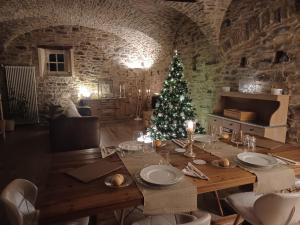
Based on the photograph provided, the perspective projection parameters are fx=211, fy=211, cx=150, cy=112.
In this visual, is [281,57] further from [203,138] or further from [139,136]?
[139,136]

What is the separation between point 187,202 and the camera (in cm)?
117

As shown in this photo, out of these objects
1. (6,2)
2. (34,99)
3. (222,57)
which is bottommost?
(34,99)

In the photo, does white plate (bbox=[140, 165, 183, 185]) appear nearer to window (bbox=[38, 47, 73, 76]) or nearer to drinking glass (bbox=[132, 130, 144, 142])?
drinking glass (bbox=[132, 130, 144, 142])

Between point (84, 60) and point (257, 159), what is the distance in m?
6.40

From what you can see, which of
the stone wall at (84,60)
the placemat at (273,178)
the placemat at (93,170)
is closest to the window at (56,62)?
the stone wall at (84,60)

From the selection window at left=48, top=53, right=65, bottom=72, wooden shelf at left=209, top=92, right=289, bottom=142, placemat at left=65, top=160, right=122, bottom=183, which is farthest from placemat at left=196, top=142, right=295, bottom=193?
window at left=48, top=53, right=65, bottom=72

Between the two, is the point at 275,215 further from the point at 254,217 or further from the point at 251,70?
the point at 251,70

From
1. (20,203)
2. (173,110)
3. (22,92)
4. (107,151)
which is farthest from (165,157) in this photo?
(22,92)

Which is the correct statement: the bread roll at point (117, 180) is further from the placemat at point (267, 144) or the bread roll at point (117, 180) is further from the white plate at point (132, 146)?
the placemat at point (267, 144)

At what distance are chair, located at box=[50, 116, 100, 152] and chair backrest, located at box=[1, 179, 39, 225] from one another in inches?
90.1

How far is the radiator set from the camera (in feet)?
20.5

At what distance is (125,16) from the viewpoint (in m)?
4.84

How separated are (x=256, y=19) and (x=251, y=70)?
2.59 feet

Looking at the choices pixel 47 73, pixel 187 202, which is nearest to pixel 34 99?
pixel 47 73
